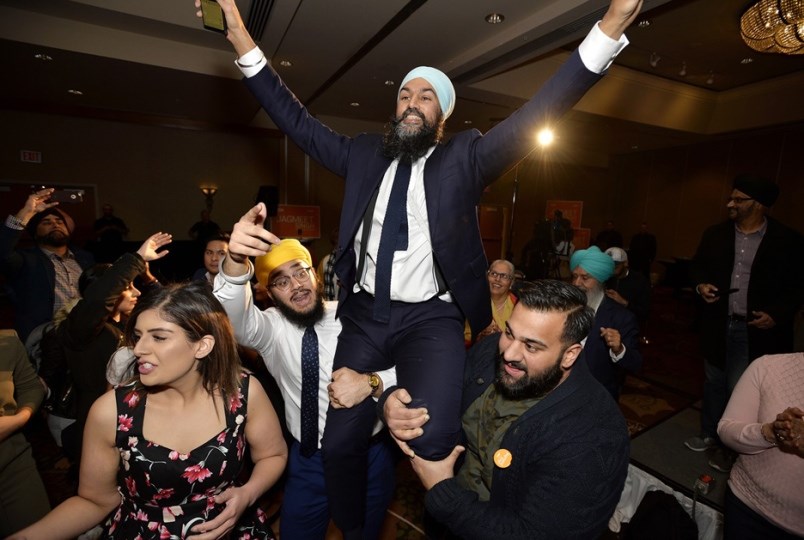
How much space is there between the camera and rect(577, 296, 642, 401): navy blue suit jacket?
284 centimetres

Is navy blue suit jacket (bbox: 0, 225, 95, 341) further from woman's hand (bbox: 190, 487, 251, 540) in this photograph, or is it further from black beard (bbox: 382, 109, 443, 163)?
black beard (bbox: 382, 109, 443, 163)

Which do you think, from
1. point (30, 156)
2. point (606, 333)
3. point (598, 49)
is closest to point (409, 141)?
point (598, 49)

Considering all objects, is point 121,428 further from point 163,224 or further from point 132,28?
point 163,224

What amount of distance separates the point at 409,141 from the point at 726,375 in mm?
3445

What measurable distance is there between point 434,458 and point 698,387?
5.16 meters

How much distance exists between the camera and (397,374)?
1.53m

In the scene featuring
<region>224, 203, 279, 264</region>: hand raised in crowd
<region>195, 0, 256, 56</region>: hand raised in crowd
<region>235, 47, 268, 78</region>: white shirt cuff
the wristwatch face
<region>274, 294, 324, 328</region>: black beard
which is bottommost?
the wristwatch face

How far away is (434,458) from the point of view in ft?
4.81

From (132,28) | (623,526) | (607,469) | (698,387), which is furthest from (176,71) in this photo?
(698,387)

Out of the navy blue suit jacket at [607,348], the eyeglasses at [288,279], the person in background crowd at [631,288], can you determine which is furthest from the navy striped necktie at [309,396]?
the person in background crowd at [631,288]

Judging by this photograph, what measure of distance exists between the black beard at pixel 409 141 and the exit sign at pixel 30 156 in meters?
10.1

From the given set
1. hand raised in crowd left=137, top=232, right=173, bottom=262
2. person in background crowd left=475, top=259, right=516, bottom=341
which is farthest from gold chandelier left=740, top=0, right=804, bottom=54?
hand raised in crowd left=137, top=232, right=173, bottom=262

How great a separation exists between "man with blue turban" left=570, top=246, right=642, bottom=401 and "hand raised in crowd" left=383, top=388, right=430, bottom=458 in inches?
67.1

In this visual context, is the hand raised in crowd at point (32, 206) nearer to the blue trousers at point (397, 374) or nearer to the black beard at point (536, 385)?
the blue trousers at point (397, 374)
